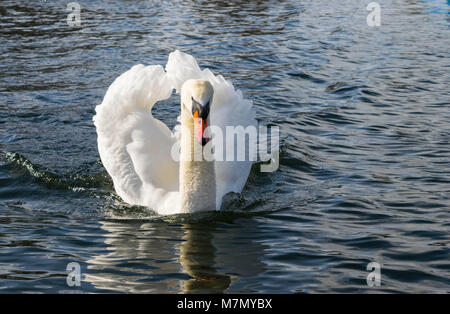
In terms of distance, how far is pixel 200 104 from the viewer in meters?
6.80

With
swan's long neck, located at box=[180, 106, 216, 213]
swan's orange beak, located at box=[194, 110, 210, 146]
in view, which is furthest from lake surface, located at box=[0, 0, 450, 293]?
swan's orange beak, located at box=[194, 110, 210, 146]

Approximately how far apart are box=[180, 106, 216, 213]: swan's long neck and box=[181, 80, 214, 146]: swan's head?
1.42 feet

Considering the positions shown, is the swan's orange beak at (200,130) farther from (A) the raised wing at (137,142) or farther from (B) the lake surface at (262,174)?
A: (A) the raised wing at (137,142)

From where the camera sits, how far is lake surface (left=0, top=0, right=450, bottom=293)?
21.5 ft

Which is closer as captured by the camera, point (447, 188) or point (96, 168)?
point (447, 188)

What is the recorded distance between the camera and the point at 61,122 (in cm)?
1142

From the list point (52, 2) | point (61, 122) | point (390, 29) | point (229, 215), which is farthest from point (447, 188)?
point (52, 2)

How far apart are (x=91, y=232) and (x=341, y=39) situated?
11709 millimetres

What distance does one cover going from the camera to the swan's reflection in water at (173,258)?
628 cm

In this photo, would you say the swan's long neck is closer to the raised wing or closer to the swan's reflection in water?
the swan's reflection in water

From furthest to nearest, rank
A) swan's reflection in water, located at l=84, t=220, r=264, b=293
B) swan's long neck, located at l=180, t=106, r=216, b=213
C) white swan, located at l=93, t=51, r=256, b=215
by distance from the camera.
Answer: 1. white swan, located at l=93, t=51, r=256, b=215
2. swan's long neck, located at l=180, t=106, r=216, b=213
3. swan's reflection in water, located at l=84, t=220, r=264, b=293
